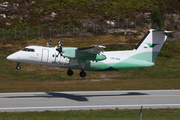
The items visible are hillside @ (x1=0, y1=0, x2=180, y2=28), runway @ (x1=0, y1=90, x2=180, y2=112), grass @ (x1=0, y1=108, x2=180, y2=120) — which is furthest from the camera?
hillside @ (x1=0, y1=0, x2=180, y2=28)

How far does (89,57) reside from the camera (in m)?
30.2

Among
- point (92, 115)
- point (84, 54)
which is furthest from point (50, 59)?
point (92, 115)

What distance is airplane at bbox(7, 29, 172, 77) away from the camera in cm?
2914

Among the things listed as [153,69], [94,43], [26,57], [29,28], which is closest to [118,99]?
[26,57]

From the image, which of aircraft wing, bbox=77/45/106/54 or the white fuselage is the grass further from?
the white fuselage

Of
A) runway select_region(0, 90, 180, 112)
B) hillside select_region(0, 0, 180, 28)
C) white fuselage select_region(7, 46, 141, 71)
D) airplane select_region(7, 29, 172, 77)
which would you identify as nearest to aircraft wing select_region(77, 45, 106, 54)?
airplane select_region(7, 29, 172, 77)

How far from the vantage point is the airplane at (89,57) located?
1147 inches

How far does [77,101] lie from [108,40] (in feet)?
134

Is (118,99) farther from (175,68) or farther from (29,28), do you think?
(29,28)

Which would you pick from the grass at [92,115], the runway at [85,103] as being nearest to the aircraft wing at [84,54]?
the runway at [85,103]

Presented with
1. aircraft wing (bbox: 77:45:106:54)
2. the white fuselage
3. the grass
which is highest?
aircraft wing (bbox: 77:45:106:54)

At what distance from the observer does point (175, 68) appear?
5797 cm

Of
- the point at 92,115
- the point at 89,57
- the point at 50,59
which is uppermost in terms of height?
the point at 89,57

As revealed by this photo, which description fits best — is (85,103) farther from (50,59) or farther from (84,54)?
(50,59)
